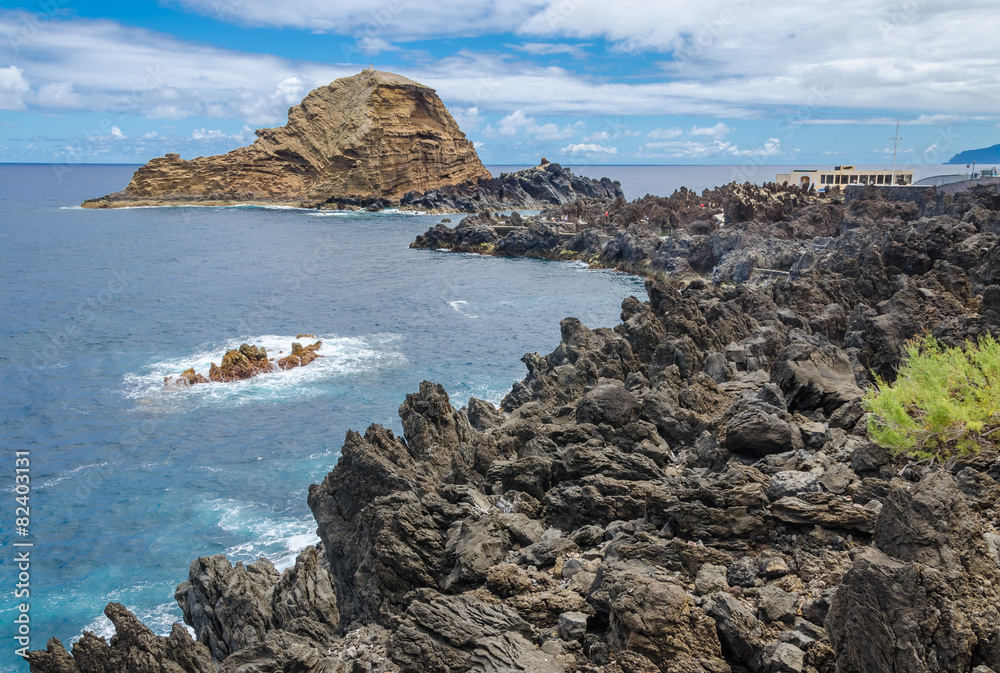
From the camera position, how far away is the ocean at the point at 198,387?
76.9 feet

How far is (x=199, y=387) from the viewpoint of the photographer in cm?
3959

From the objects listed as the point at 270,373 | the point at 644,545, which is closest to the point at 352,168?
the point at 270,373

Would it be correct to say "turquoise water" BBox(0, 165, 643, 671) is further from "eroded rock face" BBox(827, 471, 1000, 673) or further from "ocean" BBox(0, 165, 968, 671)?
"eroded rock face" BBox(827, 471, 1000, 673)

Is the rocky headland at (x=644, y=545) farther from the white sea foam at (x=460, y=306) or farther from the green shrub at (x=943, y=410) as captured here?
the white sea foam at (x=460, y=306)

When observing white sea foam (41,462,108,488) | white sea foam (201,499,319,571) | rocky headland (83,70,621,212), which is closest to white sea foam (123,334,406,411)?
white sea foam (41,462,108,488)

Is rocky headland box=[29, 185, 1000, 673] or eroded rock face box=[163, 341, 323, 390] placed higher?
rocky headland box=[29, 185, 1000, 673]

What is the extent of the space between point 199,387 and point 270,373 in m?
4.40

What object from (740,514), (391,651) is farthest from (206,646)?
(740,514)

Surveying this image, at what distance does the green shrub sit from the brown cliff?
17220cm

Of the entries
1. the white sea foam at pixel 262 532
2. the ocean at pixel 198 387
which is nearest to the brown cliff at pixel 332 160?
the ocean at pixel 198 387

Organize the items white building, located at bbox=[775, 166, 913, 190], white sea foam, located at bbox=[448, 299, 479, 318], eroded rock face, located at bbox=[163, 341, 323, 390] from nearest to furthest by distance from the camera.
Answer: eroded rock face, located at bbox=[163, 341, 323, 390] → white sea foam, located at bbox=[448, 299, 479, 318] → white building, located at bbox=[775, 166, 913, 190]

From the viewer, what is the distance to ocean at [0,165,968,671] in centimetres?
2344

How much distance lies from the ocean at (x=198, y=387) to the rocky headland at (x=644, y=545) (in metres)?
6.64

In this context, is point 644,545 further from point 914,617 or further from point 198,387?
point 198,387
